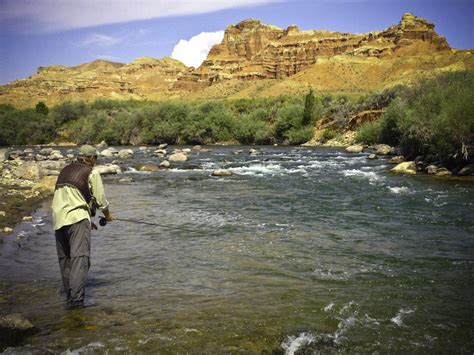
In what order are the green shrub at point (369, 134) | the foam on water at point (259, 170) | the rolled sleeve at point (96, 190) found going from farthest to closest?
the green shrub at point (369, 134) < the foam on water at point (259, 170) < the rolled sleeve at point (96, 190)

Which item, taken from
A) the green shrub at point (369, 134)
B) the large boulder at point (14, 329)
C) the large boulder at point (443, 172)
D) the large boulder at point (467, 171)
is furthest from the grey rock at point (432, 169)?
the large boulder at point (14, 329)

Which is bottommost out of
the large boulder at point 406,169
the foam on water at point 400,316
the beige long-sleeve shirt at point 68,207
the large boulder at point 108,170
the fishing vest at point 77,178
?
the foam on water at point 400,316

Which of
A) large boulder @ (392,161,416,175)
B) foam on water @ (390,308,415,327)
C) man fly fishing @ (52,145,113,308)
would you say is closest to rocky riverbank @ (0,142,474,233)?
large boulder @ (392,161,416,175)

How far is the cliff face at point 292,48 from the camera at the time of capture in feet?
413

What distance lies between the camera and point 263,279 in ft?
24.4

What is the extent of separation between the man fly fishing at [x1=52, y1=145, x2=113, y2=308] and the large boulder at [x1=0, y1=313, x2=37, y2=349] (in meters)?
0.72

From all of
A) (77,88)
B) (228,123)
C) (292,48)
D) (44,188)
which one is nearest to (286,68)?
(292,48)

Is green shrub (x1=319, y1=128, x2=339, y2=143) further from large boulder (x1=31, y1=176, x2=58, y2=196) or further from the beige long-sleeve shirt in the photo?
the beige long-sleeve shirt

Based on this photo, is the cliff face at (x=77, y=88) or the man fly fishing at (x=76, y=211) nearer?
the man fly fishing at (x=76, y=211)

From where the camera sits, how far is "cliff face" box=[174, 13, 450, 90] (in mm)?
125875

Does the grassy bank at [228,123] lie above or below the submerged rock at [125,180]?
above

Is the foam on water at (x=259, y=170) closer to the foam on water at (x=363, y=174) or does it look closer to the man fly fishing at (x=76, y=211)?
the foam on water at (x=363, y=174)

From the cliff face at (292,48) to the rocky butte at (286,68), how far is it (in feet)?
0.89

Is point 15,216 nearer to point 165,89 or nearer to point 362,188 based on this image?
point 362,188
